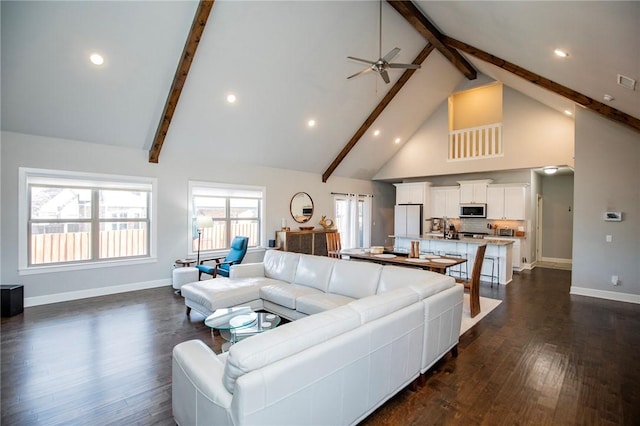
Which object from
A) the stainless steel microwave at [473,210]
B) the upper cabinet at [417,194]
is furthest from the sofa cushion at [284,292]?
the upper cabinet at [417,194]

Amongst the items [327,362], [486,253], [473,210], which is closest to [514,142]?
→ [473,210]

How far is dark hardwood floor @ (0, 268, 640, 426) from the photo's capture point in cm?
215

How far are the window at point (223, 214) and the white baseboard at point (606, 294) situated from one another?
6418 millimetres

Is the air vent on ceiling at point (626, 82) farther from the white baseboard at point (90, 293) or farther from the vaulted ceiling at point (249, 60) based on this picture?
the white baseboard at point (90, 293)

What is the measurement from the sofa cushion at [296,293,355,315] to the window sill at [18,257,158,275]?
3.68 m

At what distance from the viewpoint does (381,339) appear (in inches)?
78.4

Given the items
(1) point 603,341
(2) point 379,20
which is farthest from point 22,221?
(1) point 603,341

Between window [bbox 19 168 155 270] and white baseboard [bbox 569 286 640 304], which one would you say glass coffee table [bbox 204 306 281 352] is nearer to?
window [bbox 19 168 155 270]

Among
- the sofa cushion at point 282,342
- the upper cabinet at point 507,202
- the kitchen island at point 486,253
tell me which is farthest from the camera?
the upper cabinet at point 507,202

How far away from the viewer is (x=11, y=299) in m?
4.04

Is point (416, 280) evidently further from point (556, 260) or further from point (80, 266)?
point (556, 260)

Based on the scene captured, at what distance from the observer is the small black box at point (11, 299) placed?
4.01m

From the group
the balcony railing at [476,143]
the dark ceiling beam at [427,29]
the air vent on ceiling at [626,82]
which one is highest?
the dark ceiling beam at [427,29]

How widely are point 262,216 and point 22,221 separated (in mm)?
4179
